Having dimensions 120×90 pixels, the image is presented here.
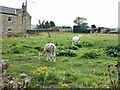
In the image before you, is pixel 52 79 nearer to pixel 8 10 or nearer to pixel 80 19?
pixel 8 10

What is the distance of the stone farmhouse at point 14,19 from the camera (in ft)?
189

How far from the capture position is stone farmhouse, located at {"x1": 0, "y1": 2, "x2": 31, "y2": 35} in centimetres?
5753

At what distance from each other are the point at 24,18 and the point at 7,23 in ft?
20.9

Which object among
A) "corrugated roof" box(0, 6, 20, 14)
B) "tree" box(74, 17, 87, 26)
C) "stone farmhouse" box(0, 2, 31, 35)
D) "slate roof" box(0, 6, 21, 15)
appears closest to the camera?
"stone farmhouse" box(0, 2, 31, 35)

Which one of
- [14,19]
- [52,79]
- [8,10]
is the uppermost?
[8,10]

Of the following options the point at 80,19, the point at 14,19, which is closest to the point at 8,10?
the point at 14,19

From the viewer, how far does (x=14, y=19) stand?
60.5 m

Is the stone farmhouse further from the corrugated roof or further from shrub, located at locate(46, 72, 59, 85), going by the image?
shrub, located at locate(46, 72, 59, 85)

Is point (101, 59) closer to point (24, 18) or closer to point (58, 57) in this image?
point (58, 57)

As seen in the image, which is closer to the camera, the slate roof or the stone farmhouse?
the stone farmhouse

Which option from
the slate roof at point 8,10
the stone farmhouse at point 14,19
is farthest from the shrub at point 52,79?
the slate roof at point 8,10

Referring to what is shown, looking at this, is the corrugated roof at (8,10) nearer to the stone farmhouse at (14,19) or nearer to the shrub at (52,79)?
the stone farmhouse at (14,19)

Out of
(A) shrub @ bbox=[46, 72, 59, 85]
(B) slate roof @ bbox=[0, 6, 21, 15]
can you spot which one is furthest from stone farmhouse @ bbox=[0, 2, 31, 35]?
(A) shrub @ bbox=[46, 72, 59, 85]

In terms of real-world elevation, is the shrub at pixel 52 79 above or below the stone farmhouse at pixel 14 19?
below
